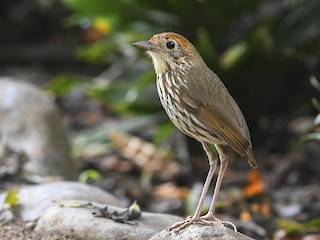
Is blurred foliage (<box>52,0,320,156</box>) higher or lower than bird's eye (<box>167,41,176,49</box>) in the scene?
higher

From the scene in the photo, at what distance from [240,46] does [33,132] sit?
2.44 metres

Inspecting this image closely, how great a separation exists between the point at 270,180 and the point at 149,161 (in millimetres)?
1537

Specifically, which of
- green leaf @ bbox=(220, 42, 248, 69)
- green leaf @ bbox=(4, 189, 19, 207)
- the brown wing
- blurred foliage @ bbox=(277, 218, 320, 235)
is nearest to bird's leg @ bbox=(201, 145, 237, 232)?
the brown wing

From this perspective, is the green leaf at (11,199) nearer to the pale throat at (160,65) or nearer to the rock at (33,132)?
the pale throat at (160,65)

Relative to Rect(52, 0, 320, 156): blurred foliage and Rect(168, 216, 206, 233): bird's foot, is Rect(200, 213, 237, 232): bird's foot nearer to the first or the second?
Rect(168, 216, 206, 233): bird's foot

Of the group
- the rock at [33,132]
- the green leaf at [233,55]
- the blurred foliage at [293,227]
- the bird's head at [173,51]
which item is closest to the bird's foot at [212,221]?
the bird's head at [173,51]

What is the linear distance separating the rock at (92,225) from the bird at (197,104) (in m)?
0.35

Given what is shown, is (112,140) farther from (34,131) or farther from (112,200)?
(112,200)

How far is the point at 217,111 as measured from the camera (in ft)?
Result: 13.7

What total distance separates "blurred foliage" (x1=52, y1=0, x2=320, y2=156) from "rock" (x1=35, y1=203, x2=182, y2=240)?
3.31m

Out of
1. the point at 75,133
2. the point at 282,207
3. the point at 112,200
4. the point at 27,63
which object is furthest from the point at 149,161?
the point at 27,63

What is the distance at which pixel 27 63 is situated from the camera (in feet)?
39.7

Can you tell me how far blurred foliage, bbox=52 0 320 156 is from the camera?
8164mm

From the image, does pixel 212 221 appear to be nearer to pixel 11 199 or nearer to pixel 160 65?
pixel 160 65
